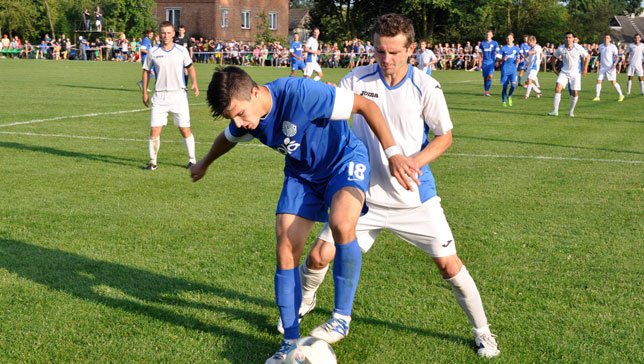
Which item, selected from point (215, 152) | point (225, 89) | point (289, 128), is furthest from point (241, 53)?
point (225, 89)

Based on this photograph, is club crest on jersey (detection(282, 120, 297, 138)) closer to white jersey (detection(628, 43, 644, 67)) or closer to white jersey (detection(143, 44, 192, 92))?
white jersey (detection(143, 44, 192, 92))

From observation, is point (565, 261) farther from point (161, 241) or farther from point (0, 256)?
point (0, 256)

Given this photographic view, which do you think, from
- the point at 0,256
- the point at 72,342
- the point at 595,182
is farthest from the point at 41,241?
the point at 595,182

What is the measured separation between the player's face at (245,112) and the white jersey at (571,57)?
17.3 metres

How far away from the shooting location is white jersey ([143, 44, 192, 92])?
441 inches

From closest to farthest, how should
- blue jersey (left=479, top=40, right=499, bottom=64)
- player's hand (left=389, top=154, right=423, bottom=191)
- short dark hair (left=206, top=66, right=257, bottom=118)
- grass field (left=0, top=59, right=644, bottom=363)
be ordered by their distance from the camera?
short dark hair (left=206, top=66, right=257, bottom=118) < player's hand (left=389, top=154, right=423, bottom=191) < grass field (left=0, top=59, right=644, bottom=363) < blue jersey (left=479, top=40, right=499, bottom=64)

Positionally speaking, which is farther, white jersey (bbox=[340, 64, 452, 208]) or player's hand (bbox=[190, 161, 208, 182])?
player's hand (bbox=[190, 161, 208, 182])

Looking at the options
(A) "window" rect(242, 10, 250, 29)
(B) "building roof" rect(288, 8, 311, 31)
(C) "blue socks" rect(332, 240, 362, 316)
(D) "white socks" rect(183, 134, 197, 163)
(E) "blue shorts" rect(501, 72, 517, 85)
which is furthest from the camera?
(B) "building roof" rect(288, 8, 311, 31)

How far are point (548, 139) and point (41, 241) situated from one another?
1073 cm

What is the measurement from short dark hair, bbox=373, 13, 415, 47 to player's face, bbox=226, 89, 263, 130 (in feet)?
2.87

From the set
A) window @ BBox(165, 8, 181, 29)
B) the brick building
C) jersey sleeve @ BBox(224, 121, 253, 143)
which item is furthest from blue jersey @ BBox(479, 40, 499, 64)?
window @ BBox(165, 8, 181, 29)

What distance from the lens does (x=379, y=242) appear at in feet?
22.4

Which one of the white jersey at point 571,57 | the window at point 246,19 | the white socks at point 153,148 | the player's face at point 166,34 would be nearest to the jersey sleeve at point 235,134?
the white socks at point 153,148

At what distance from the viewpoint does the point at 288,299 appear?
4.21m
